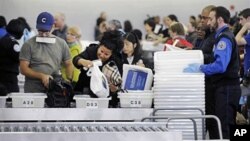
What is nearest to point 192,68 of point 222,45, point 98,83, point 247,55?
point 222,45

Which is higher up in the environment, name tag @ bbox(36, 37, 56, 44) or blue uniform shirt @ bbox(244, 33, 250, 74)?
name tag @ bbox(36, 37, 56, 44)

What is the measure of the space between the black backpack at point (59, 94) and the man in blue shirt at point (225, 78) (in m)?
1.21

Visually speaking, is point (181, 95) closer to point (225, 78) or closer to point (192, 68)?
point (192, 68)

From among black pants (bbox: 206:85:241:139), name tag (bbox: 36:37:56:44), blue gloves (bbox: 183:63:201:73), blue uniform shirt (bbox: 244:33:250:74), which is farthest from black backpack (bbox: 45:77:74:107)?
blue uniform shirt (bbox: 244:33:250:74)

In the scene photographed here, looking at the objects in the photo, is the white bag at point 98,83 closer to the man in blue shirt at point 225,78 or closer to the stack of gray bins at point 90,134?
the man in blue shirt at point 225,78

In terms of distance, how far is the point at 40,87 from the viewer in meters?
5.89

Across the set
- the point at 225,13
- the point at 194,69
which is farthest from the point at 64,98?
the point at 225,13

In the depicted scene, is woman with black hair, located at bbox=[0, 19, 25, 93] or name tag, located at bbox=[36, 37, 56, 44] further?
woman with black hair, located at bbox=[0, 19, 25, 93]

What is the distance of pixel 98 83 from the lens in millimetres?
5184

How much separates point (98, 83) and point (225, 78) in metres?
1.21

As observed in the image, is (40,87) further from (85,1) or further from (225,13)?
(85,1)

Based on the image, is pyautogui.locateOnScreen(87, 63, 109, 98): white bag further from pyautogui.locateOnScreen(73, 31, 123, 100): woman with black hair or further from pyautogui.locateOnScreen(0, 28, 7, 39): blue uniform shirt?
pyautogui.locateOnScreen(0, 28, 7, 39): blue uniform shirt

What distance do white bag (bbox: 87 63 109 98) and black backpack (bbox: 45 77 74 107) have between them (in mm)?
209

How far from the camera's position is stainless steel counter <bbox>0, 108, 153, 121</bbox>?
4.73m
